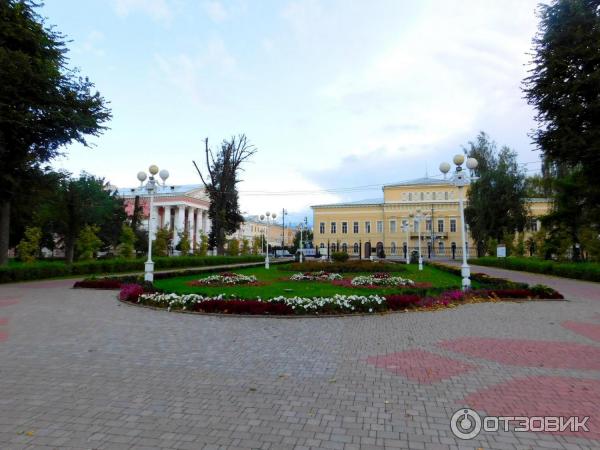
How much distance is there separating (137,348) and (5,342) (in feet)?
8.14

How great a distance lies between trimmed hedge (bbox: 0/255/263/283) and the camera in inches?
738

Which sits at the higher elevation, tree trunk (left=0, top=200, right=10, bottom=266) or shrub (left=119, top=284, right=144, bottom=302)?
tree trunk (left=0, top=200, right=10, bottom=266)

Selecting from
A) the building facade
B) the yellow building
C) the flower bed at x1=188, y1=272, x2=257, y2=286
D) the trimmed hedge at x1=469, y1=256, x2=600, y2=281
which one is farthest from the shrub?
the building facade

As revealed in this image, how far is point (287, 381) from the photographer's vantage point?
4918 mm

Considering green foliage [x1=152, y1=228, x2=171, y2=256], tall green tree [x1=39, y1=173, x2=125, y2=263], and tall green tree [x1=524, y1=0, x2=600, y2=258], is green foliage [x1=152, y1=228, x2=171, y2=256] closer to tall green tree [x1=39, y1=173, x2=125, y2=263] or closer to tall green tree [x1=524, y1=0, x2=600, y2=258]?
tall green tree [x1=39, y1=173, x2=125, y2=263]

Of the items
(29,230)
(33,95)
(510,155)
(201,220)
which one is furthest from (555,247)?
(201,220)

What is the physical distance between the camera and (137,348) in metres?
6.55

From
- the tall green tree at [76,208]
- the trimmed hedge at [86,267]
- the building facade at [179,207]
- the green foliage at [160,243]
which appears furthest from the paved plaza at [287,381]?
the building facade at [179,207]

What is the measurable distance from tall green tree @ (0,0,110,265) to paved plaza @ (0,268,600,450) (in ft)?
40.9

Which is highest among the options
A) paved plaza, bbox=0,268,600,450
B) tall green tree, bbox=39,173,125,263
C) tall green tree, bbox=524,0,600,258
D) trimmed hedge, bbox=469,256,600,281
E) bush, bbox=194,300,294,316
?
tall green tree, bbox=524,0,600,258

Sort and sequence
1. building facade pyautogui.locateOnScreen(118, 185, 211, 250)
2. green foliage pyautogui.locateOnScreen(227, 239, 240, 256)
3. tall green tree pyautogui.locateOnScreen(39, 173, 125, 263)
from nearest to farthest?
1. tall green tree pyautogui.locateOnScreen(39, 173, 125, 263)
2. green foliage pyautogui.locateOnScreen(227, 239, 240, 256)
3. building facade pyautogui.locateOnScreen(118, 185, 211, 250)

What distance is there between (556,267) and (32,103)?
29787 mm

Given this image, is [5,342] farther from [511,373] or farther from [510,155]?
[510,155]

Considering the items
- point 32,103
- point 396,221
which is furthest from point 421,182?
point 32,103
